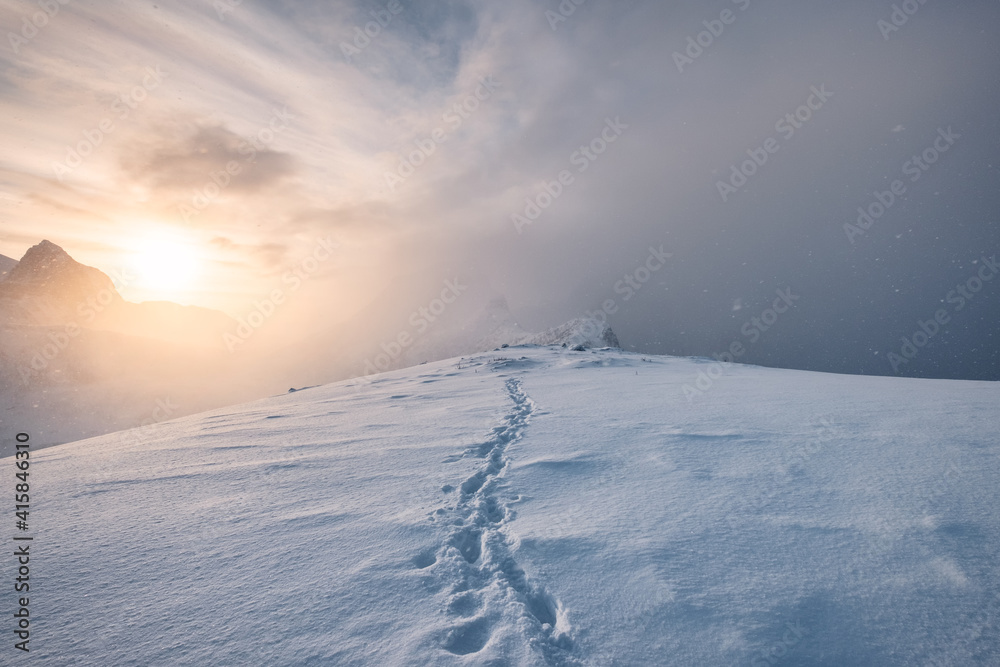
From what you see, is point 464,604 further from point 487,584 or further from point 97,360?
point 97,360

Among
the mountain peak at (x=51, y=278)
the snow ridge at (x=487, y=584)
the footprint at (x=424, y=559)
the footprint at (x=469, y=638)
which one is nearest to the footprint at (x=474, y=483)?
the snow ridge at (x=487, y=584)

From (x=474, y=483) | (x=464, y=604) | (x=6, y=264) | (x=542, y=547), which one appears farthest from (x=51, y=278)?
(x=542, y=547)

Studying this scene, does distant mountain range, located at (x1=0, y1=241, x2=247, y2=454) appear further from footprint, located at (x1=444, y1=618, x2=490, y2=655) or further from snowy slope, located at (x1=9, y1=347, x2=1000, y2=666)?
footprint, located at (x1=444, y1=618, x2=490, y2=655)

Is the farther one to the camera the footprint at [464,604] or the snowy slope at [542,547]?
the footprint at [464,604]

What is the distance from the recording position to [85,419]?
34000 mm

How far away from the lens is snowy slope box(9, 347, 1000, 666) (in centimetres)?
190

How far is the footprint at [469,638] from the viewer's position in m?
1.92

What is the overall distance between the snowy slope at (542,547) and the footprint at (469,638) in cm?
1

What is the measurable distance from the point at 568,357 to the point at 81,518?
1311 cm

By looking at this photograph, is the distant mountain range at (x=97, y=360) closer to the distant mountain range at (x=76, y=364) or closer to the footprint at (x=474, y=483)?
the distant mountain range at (x=76, y=364)

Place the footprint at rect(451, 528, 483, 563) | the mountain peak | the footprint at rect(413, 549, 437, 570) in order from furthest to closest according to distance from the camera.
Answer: the mountain peak
the footprint at rect(451, 528, 483, 563)
the footprint at rect(413, 549, 437, 570)

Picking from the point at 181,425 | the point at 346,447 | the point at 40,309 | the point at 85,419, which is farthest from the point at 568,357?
the point at 40,309

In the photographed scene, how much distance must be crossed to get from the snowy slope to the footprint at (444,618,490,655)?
1cm

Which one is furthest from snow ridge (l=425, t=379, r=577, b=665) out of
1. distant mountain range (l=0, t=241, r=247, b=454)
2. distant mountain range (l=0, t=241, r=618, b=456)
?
distant mountain range (l=0, t=241, r=247, b=454)
